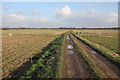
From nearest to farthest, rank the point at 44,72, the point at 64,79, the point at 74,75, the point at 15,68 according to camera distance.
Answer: the point at 64,79, the point at 74,75, the point at 44,72, the point at 15,68

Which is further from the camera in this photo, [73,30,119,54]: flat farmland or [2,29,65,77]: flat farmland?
[73,30,119,54]: flat farmland

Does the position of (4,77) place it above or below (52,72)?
below

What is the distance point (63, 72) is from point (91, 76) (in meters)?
2.95

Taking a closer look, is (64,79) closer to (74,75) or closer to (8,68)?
(74,75)

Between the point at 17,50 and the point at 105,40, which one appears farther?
the point at 105,40

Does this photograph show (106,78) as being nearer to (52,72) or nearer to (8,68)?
(52,72)

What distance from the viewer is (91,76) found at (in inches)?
298

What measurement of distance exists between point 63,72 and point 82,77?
2057 mm

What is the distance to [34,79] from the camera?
728cm

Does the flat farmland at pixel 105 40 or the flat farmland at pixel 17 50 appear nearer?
the flat farmland at pixel 17 50

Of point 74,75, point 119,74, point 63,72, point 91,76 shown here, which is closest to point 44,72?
point 63,72

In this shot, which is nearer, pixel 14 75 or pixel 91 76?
pixel 91 76

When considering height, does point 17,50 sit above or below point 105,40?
below

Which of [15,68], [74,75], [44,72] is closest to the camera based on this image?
[74,75]
